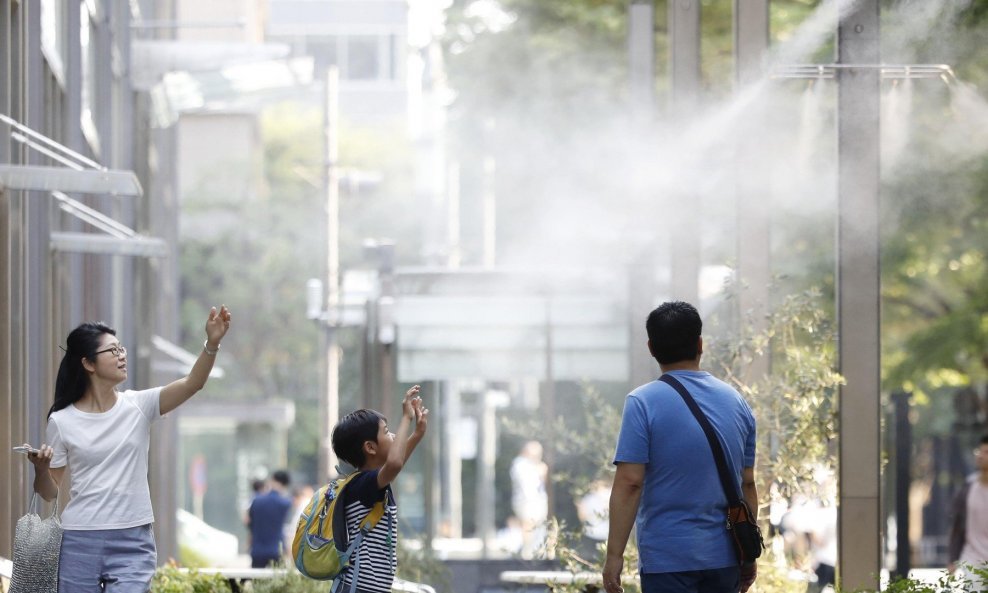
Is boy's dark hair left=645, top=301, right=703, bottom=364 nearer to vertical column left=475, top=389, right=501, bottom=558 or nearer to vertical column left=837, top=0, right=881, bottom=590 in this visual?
vertical column left=837, top=0, right=881, bottom=590

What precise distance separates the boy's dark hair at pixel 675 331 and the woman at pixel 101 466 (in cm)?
147

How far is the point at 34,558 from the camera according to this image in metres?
5.41

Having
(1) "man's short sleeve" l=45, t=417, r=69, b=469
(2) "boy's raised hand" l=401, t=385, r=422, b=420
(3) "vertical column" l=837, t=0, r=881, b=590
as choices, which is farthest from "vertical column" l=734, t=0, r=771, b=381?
(1) "man's short sleeve" l=45, t=417, r=69, b=469

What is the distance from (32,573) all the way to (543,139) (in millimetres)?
16725

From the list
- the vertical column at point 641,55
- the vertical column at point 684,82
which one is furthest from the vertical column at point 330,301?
the vertical column at point 684,82

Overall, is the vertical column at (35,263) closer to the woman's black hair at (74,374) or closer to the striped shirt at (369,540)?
the woman's black hair at (74,374)

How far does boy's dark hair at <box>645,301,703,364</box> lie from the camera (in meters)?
5.34

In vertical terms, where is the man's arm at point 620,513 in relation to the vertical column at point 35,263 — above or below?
below

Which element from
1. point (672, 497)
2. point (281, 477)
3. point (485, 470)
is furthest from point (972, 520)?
point (485, 470)

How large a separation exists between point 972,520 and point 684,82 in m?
3.40

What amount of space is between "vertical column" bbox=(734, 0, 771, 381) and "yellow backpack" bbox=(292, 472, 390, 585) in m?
3.90

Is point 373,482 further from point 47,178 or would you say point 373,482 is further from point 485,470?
point 485,470

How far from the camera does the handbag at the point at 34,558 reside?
17.7ft

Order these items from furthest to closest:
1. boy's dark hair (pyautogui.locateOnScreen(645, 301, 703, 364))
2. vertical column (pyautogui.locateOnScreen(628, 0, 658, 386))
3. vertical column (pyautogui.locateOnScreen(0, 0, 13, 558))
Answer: vertical column (pyautogui.locateOnScreen(628, 0, 658, 386))
vertical column (pyautogui.locateOnScreen(0, 0, 13, 558))
boy's dark hair (pyautogui.locateOnScreen(645, 301, 703, 364))
